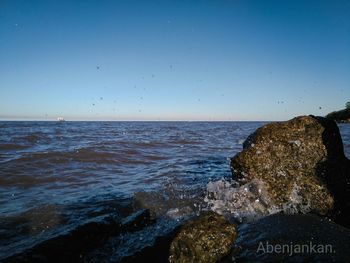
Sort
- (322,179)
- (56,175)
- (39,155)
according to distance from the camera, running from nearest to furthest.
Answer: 1. (322,179)
2. (56,175)
3. (39,155)

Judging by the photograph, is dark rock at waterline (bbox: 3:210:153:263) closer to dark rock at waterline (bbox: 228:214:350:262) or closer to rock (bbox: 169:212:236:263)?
rock (bbox: 169:212:236:263)

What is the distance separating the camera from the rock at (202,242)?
3.60m

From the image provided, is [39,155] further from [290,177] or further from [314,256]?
[314,256]

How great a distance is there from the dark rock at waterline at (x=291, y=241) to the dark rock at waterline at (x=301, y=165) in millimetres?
1636

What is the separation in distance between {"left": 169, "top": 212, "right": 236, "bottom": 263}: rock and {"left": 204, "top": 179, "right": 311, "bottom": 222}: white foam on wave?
1.44 metres

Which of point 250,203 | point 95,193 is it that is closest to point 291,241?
point 250,203

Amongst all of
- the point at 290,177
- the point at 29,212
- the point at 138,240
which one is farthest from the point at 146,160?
the point at 138,240

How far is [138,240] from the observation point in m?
4.10

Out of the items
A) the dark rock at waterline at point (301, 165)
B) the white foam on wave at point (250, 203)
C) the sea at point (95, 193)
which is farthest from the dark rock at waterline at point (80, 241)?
the dark rock at waterline at point (301, 165)

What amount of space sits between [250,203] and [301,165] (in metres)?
1.36

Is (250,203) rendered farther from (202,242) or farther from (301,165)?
(202,242)

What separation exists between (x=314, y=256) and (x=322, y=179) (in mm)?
3113

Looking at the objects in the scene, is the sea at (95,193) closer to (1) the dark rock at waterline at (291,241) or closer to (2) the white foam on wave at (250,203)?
(2) the white foam on wave at (250,203)

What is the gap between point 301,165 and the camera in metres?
6.09
